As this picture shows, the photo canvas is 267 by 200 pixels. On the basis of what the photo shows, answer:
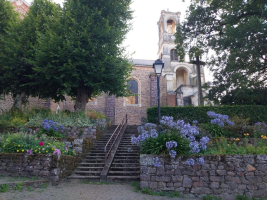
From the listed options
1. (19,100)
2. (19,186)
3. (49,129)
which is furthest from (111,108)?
(19,186)

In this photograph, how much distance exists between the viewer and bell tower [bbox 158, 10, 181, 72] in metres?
32.8

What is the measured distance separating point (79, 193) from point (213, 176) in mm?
4059

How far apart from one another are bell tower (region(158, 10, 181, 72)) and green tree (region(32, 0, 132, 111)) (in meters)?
20.6

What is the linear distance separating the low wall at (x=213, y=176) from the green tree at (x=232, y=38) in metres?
7.18

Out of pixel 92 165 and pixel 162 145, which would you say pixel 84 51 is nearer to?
pixel 92 165

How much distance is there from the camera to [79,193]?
6070 millimetres

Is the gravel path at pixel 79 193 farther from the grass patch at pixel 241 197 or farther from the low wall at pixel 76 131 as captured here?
the low wall at pixel 76 131

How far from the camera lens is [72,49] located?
11.3 metres

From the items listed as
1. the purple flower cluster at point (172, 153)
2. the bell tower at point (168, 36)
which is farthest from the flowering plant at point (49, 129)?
the bell tower at point (168, 36)

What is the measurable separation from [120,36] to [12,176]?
9.00 meters

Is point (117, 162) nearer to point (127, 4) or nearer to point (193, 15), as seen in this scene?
point (127, 4)

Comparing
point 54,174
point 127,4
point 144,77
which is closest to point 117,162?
point 54,174

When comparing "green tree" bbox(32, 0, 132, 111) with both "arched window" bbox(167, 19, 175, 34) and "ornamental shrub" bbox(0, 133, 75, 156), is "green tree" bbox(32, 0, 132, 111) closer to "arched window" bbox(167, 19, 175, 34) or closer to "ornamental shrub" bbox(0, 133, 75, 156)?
"ornamental shrub" bbox(0, 133, 75, 156)

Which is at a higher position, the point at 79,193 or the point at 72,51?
the point at 72,51
